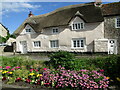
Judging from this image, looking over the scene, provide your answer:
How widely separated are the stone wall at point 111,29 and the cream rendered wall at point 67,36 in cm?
85

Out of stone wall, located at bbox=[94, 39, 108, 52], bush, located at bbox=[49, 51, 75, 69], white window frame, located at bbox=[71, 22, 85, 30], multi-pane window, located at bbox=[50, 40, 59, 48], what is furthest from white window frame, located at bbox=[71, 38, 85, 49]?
bush, located at bbox=[49, 51, 75, 69]

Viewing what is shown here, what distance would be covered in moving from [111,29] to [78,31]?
16.1 ft

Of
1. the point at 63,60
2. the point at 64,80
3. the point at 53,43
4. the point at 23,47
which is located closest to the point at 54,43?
the point at 53,43

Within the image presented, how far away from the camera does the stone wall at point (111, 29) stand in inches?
606

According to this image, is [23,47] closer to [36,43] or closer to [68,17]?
[36,43]

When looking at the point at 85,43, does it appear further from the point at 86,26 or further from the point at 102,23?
the point at 102,23

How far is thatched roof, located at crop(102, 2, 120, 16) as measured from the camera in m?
15.3

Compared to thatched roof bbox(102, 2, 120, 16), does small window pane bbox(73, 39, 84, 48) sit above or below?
below

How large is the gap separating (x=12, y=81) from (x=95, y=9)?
16.1m

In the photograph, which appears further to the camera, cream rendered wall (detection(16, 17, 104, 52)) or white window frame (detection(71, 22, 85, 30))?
white window frame (detection(71, 22, 85, 30))

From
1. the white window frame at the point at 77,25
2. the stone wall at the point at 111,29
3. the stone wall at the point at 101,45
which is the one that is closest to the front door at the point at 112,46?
the stone wall at the point at 111,29

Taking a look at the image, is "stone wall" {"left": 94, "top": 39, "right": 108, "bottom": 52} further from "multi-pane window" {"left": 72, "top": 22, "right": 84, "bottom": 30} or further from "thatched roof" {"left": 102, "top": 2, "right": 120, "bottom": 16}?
"thatched roof" {"left": 102, "top": 2, "right": 120, "bottom": 16}

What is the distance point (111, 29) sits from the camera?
1563 cm

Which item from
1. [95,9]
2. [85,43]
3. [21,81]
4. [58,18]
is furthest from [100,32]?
[21,81]
